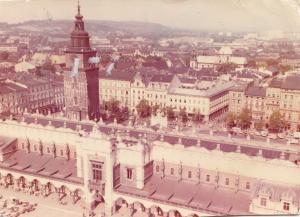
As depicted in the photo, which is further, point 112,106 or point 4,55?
point 112,106

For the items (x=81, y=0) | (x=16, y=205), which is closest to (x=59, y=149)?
(x=16, y=205)

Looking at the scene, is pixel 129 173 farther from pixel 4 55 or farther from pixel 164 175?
pixel 4 55

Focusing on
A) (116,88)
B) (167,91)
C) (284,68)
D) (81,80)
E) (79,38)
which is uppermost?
(79,38)

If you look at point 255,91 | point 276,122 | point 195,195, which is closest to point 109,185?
point 195,195

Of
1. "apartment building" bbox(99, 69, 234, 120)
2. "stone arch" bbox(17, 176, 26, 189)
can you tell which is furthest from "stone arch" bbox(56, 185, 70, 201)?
"apartment building" bbox(99, 69, 234, 120)

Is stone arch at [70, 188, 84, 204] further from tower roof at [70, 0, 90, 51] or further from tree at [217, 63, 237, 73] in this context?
tree at [217, 63, 237, 73]

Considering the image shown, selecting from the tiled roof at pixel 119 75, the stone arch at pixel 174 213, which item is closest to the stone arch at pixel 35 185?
the stone arch at pixel 174 213

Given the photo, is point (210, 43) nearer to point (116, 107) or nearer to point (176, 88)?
point (176, 88)
